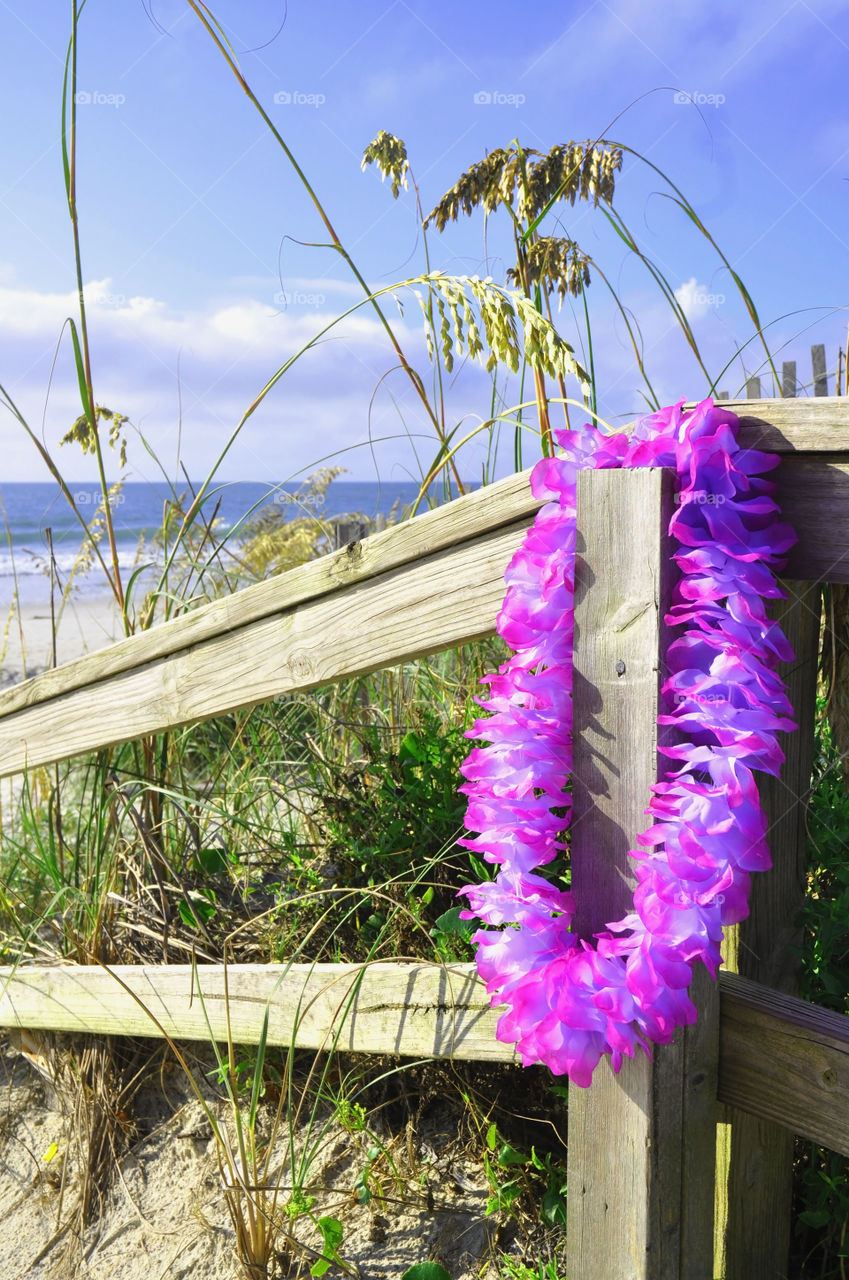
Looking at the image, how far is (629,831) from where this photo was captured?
1.15 m

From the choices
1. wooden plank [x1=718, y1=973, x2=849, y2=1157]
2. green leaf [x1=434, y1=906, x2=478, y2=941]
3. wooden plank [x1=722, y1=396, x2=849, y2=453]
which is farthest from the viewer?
green leaf [x1=434, y1=906, x2=478, y2=941]

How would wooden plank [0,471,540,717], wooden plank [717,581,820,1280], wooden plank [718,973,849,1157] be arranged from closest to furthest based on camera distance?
wooden plank [718,973,849,1157] < wooden plank [717,581,820,1280] < wooden plank [0,471,540,717]

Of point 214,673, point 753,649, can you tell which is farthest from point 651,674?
point 214,673

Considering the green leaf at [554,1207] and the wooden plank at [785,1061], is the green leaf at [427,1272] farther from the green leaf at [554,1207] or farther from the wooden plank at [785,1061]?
the wooden plank at [785,1061]

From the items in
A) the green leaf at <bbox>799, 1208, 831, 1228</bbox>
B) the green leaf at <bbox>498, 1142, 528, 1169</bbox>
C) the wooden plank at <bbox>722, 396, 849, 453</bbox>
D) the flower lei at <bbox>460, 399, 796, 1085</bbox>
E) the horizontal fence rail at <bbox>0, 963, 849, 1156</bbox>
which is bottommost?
the green leaf at <bbox>498, 1142, 528, 1169</bbox>

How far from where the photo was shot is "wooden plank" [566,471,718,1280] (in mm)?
1130

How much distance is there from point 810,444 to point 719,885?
0.50 meters

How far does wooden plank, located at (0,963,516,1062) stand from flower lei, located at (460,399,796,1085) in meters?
0.43

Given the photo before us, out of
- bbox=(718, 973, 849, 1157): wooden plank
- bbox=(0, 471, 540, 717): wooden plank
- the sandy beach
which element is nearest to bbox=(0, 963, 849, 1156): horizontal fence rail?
bbox=(718, 973, 849, 1157): wooden plank

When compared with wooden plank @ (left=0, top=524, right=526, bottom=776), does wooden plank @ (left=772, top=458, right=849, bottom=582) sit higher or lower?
higher

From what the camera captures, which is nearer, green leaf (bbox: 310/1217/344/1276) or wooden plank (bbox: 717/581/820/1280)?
wooden plank (bbox: 717/581/820/1280)

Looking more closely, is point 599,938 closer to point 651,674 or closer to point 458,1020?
point 651,674

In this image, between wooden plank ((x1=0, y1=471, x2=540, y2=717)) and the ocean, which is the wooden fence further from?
the ocean

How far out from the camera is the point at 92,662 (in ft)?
6.82
